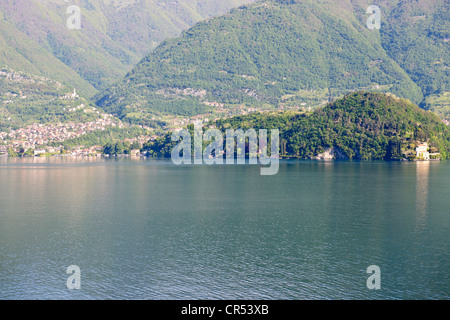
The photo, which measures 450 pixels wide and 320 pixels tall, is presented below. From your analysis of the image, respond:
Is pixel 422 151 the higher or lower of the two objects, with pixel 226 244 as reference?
higher

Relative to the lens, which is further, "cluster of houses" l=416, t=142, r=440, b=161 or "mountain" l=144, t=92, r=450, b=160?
"mountain" l=144, t=92, r=450, b=160

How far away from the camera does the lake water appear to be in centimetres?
3025

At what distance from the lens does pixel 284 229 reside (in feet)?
150

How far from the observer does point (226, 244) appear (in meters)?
40.0

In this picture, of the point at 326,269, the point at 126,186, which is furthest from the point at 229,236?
the point at 126,186

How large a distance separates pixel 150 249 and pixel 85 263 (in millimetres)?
5343

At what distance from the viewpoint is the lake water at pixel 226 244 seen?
3025 centimetres
